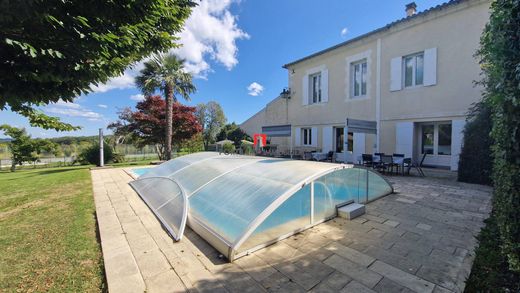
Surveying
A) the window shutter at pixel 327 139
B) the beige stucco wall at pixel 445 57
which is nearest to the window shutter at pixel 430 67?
the beige stucco wall at pixel 445 57

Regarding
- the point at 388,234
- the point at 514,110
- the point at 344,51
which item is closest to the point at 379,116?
the point at 344,51

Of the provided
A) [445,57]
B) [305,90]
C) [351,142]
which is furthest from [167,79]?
[445,57]

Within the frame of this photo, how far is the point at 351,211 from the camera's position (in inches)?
179

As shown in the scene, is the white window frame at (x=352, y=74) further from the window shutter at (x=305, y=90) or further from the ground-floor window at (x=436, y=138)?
the ground-floor window at (x=436, y=138)

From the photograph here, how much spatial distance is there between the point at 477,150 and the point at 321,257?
8076 millimetres

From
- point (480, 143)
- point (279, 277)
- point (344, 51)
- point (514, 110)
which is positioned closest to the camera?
point (514, 110)

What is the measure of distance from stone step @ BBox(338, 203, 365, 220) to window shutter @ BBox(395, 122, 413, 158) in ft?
25.3

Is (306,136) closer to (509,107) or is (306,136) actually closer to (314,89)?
(314,89)

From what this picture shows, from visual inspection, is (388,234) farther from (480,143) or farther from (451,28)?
(451,28)

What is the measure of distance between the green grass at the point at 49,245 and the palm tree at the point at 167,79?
29.0 ft

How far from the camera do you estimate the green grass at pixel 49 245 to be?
8.54 ft

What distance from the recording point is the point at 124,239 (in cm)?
369

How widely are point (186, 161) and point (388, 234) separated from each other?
574 cm

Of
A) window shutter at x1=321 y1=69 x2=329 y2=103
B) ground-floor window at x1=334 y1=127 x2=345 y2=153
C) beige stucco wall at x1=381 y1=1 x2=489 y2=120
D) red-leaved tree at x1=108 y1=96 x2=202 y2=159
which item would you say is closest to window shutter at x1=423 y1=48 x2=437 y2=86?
beige stucco wall at x1=381 y1=1 x2=489 y2=120
